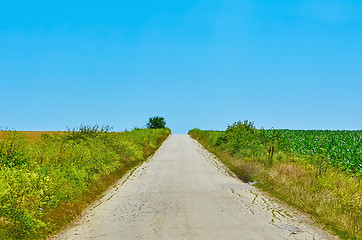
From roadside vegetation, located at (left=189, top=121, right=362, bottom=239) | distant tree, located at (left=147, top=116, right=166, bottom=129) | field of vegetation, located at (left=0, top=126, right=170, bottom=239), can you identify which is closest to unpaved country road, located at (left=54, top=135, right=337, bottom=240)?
field of vegetation, located at (left=0, top=126, right=170, bottom=239)

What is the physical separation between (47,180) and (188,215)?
3.65 meters

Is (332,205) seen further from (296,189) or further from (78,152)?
(78,152)

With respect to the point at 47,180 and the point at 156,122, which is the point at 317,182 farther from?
the point at 156,122

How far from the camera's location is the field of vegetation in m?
6.77

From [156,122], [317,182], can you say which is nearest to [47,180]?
[317,182]

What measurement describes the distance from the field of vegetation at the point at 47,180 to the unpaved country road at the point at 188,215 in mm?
529

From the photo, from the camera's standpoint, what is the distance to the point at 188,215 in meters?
8.48

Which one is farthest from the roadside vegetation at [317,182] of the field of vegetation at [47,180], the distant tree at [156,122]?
the distant tree at [156,122]

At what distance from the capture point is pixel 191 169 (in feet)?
59.2

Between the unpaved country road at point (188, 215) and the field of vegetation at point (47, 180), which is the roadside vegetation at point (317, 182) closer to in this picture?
the unpaved country road at point (188, 215)

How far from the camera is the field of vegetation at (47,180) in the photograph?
22.2ft

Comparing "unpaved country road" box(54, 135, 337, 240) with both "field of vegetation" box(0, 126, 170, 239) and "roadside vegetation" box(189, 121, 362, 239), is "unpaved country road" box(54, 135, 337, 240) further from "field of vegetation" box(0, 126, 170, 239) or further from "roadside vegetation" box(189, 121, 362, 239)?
"roadside vegetation" box(189, 121, 362, 239)

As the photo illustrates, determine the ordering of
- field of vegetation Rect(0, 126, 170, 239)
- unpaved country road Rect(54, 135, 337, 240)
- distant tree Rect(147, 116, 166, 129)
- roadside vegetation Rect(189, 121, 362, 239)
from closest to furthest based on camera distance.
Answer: field of vegetation Rect(0, 126, 170, 239), unpaved country road Rect(54, 135, 337, 240), roadside vegetation Rect(189, 121, 362, 239), distant tree Rect(147, 116, 166, 129)

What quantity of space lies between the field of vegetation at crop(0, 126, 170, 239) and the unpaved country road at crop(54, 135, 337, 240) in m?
0.53
